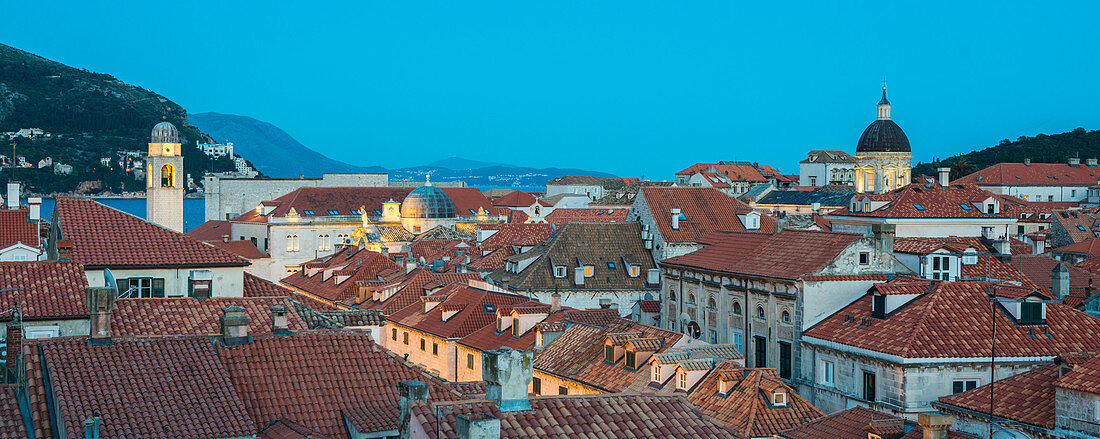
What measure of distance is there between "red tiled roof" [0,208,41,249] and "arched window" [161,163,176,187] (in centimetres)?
6274

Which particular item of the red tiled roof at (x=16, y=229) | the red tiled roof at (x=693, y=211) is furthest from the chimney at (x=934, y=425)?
the red tiled roof at (x=693, y=211)

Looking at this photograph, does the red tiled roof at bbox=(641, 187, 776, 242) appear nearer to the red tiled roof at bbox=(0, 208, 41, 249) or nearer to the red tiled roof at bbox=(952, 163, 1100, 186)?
the red tiled roof at bbox=(0, 208, 41, 249)

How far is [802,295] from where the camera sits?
153 feet

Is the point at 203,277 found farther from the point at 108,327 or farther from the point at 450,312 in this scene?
the point at 450,312

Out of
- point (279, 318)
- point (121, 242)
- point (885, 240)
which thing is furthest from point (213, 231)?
point (279, 318)

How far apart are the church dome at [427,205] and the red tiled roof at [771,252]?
8057cm

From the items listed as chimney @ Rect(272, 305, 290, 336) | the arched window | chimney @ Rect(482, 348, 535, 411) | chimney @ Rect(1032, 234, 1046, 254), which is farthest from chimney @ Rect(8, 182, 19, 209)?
chimney @ Rect(1032, 234, 1046, 254)

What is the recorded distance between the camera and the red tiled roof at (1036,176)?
552 ft

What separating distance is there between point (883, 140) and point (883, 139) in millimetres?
121

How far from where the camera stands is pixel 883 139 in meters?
150

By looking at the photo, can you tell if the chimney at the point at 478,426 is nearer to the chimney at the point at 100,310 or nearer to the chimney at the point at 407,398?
the chimney at the point at 407,398

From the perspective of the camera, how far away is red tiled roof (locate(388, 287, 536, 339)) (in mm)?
54719

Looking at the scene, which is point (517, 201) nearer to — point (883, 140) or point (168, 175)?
point (883, 140)

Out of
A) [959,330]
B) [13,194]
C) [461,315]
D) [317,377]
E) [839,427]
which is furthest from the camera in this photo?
[13,194]
